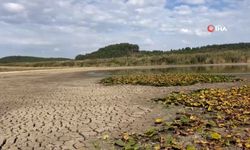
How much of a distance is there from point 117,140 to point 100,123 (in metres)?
2.07

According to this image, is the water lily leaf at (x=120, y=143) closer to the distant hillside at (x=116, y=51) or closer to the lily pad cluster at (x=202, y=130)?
the lily pad cluster at (x=202, y=130)

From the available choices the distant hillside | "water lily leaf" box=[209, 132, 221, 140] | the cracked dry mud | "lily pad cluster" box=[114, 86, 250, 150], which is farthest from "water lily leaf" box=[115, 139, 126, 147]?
the distant hillside

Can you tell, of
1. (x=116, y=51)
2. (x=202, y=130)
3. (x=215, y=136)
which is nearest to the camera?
(x=215, y=136)

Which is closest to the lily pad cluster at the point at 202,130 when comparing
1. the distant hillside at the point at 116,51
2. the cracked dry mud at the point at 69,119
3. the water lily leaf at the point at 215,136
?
the water lily leaf at the point at 215,136

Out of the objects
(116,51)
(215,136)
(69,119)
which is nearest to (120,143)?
(215,136)

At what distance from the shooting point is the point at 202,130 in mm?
8953

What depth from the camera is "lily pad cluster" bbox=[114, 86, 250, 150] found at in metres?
7.89

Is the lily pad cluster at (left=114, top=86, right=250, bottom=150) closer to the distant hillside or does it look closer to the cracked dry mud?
the cracked dry mud

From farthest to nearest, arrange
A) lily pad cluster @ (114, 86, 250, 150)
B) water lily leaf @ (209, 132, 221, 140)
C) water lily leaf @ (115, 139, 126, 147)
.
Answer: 1. water lily leaf @ (115, 139, 126, 147)
2. water lily leaf @ (209, 132, 221, 140)
3. lily pad cluster @ (114, 86, 250, 150)

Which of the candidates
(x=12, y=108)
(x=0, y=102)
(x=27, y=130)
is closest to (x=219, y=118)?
Result: (x=27, y=130)

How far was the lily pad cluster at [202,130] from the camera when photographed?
25.9 ft

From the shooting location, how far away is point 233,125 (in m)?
9.31

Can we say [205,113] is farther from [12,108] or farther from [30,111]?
[12,108]

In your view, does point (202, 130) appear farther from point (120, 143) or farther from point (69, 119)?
point (69, 119)
